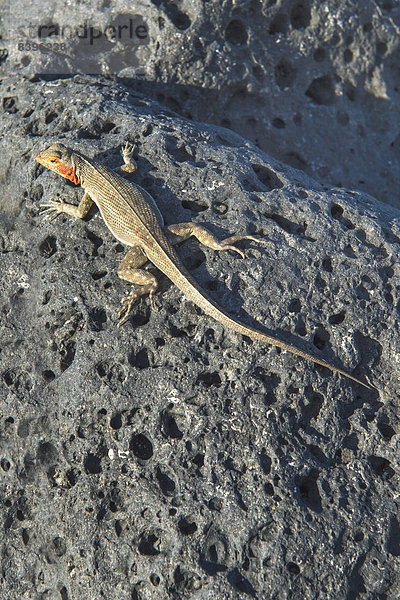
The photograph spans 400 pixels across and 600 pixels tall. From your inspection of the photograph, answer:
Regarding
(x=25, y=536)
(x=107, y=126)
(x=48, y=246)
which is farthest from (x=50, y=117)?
(x=25, y=536)

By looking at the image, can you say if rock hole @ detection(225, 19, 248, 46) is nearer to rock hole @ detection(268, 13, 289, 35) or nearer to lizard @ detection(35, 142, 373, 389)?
rock hole @ detection(268, 13, 289, 35)

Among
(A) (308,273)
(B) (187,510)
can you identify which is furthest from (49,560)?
(A) (308,273)

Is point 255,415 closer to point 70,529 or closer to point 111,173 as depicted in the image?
point 70,529

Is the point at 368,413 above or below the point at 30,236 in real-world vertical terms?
above

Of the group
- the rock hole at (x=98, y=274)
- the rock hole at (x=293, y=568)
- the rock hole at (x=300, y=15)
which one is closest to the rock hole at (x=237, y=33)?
the rock hole at (x=300, y=15)

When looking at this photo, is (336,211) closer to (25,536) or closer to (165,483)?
(165,483)

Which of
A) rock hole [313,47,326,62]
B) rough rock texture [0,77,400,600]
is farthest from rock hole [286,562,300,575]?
rock hole [313,47,326,62]

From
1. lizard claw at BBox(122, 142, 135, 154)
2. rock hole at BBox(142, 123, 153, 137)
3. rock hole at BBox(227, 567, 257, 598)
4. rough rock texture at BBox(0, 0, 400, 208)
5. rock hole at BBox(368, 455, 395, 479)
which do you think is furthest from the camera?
rough rock texture at BBox(0, 0, 400, 208)
